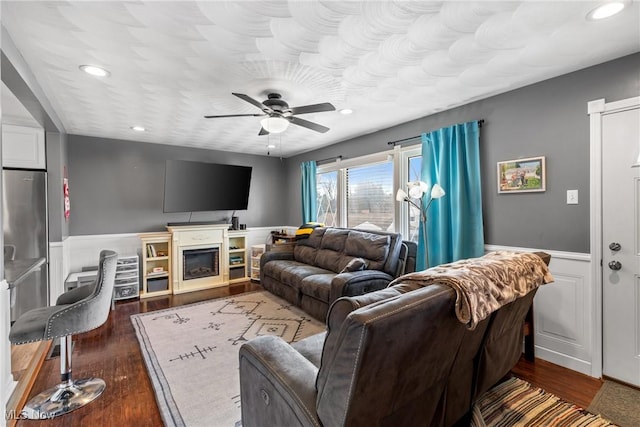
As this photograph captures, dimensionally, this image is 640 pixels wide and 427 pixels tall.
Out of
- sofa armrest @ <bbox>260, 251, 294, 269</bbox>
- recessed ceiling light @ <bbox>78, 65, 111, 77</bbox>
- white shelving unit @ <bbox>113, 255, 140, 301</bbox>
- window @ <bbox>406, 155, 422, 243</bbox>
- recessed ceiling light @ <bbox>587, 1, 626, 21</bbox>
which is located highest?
recessed ceiling light @ <bbox>78, 65, 111, 77</bbox>

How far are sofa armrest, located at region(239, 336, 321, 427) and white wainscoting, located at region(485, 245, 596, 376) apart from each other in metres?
2.46

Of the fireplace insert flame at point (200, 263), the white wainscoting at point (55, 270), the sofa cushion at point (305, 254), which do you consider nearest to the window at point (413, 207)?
the sofa cushion at point (305, 254)

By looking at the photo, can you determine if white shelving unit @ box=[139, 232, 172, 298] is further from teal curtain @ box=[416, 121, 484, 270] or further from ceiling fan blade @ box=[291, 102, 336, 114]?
teal curtain @ box=[416, 121, 484, 270]

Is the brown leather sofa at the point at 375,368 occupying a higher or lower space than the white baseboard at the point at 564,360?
higher

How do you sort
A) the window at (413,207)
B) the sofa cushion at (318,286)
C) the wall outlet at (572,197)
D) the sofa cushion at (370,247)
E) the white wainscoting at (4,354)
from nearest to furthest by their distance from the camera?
1. the white wainscoting at (4,354)
2. the wall outlet at (572,197)
3. the sofa cushion at (318,286)
4. the sofa cushion at (370,247)
5. the window at (413,207)

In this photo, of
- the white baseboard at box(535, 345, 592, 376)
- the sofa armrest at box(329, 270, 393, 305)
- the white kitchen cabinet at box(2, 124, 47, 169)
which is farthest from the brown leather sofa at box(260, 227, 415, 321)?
the white kitchen cabinet at box(2, 124, 47, 169)

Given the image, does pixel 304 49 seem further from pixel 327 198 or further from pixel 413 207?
pixel 327 198

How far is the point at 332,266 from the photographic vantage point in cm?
407

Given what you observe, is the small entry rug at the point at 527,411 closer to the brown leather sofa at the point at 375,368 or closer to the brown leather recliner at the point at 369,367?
the brown leather sofa at the point at 375,368

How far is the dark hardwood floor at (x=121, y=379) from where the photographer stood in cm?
192

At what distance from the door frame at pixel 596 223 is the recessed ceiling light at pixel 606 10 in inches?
33.4

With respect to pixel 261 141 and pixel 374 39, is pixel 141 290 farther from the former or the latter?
pixel 374 39

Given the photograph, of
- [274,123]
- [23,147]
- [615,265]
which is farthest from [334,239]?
[23,147]

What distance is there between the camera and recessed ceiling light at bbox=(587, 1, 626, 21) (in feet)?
5.45
